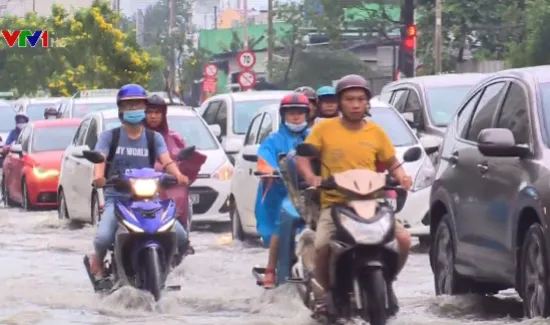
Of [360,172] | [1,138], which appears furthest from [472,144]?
[1,138]

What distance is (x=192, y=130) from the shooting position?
20.0 metres

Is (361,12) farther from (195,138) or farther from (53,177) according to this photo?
(195,138)

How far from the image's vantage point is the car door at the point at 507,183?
387 inches

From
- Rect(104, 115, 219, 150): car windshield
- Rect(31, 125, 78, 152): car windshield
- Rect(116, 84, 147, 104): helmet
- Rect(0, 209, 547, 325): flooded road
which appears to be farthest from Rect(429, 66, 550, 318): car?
Rect(31, 125, 78, 152): car windshield

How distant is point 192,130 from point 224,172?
33.8 inches

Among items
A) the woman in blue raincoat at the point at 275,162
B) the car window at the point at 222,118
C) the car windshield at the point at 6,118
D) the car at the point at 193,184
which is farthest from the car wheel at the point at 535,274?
the car windshield at the point at 6,118

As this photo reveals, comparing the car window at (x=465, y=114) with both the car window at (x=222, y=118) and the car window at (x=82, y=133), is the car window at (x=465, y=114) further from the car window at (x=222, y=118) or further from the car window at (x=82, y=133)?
the car window at (x=222, y=118)

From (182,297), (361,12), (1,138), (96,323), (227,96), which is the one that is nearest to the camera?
(96,323)

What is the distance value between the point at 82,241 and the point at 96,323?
25.2 feet

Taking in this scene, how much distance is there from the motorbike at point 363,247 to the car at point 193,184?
9.67m

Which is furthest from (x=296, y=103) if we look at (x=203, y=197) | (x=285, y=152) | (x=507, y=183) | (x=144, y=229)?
(x=203, y=197)

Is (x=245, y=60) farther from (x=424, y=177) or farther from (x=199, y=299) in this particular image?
(x=199, y=299)

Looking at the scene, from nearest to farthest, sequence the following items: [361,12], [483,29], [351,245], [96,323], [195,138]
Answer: [351,245]
[96,323]
[195,138]
[483,29]
[361,12]

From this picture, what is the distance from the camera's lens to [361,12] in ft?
198
